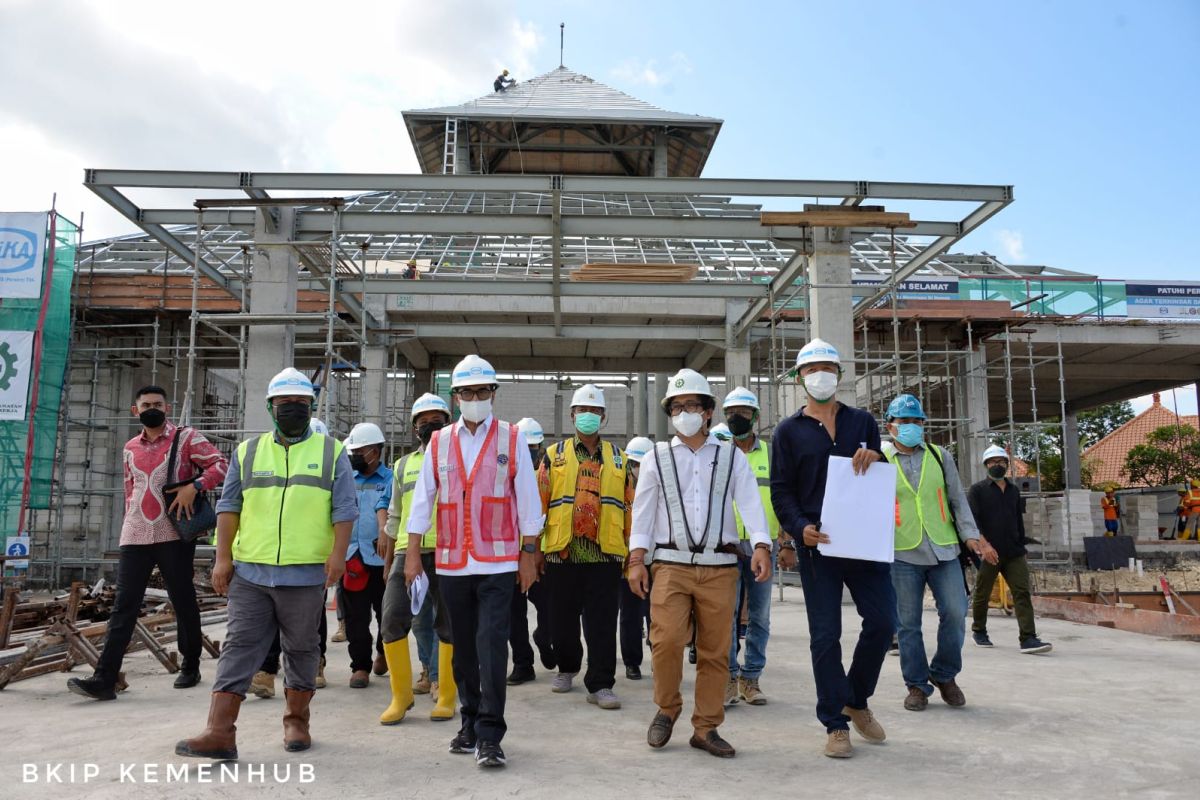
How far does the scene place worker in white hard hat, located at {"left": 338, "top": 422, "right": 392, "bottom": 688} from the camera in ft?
20.7

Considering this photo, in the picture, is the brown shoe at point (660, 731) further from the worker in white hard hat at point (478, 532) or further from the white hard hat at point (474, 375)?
the white hard hat at point (474, 375)

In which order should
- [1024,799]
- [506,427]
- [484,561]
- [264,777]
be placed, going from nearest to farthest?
1. [1024,799]
2. [264,777]
3. [484,561]
4. [506,427]

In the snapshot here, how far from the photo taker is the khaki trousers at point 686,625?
4.48 metres

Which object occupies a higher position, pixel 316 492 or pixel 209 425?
pixel 209 425

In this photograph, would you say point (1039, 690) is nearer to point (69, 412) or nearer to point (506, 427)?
point (506, 427)

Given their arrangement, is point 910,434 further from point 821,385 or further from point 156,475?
point 156,475

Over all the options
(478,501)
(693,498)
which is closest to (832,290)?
(693,498)

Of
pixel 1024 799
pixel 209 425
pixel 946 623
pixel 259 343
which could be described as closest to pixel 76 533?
pixel 209 425

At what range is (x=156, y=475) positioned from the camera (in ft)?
19.5

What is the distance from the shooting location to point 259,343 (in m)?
11.9

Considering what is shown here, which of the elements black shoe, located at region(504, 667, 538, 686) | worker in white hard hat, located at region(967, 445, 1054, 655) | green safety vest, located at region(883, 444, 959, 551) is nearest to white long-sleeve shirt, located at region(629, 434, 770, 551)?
green safety vest, located at region(883, 444, 959, 551)

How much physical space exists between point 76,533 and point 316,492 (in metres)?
16.2

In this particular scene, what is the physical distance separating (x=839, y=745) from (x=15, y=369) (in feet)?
53.3

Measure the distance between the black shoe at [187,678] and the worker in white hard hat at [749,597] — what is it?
363 cm
